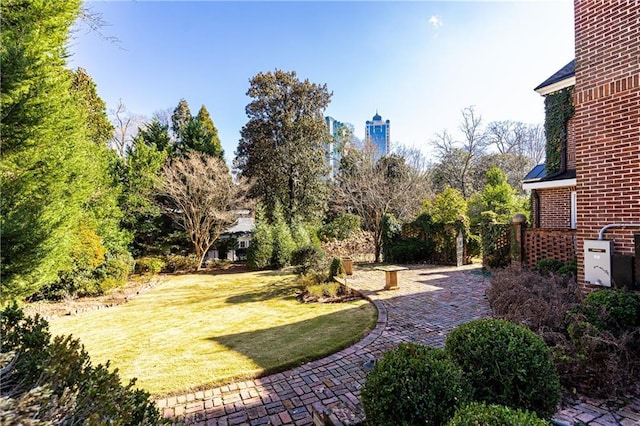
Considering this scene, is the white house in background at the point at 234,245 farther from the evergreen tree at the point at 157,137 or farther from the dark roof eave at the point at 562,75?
the dark roof eave at the point at 562,75

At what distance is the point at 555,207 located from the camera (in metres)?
10.6

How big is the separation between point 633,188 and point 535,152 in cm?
2755

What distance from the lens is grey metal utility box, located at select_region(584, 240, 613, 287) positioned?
14.0 ft

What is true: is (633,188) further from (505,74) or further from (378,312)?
(505,74)

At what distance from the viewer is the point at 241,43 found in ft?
31.5

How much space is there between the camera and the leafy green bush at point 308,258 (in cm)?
1094

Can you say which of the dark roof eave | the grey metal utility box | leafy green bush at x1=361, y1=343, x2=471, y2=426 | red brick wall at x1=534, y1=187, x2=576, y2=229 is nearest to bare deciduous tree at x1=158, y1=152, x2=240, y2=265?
leafy green bush at x1=361, y1=343, x2=471, y2=426

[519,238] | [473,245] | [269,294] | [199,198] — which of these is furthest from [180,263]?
[519,238]

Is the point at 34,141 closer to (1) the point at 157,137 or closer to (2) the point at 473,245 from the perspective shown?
(1) the point at 157,137

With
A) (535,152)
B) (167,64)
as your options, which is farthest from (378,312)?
(535,152)

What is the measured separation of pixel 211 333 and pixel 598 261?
6.82 metres

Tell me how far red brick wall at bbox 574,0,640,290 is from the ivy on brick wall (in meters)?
6.98

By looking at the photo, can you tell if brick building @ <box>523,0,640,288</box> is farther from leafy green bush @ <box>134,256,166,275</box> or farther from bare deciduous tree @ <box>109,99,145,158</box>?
bare deciduous tree @ <box>109,99,145,158</box>

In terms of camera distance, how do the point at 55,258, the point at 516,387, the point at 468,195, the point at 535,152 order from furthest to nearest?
the point at 535,152 < the point at 468,195 < the point at 55,258 < the point at 516,387
